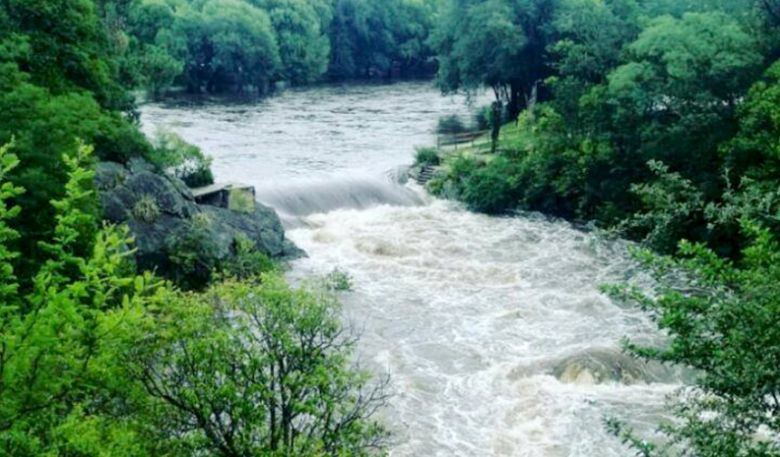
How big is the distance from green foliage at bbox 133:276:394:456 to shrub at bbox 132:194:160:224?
15.8 metres

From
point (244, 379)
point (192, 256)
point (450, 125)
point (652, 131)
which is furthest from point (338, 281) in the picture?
point (450, 125)

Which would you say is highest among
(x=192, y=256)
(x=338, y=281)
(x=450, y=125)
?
(x=450, y=125)

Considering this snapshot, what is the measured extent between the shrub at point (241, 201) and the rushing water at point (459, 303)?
2.53m

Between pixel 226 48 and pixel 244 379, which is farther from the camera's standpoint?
pixel 226 48

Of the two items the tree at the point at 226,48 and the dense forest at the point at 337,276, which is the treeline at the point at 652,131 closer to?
the dense forest at the point at 337,276

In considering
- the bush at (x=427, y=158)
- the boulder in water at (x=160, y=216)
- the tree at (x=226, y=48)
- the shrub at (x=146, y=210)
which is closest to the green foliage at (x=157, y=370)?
the boulder in water at (x=160, y=216)

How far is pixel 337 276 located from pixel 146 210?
6.84m

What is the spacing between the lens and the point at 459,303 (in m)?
25.8

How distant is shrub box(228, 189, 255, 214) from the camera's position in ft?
104

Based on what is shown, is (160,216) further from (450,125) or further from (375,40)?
(375,40)

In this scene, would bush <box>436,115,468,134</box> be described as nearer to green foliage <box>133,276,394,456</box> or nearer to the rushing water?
the rushing water

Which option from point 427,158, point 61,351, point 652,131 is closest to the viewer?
point 61,351

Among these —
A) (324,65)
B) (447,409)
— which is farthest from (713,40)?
(324,65)

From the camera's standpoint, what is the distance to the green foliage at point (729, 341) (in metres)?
8.25
